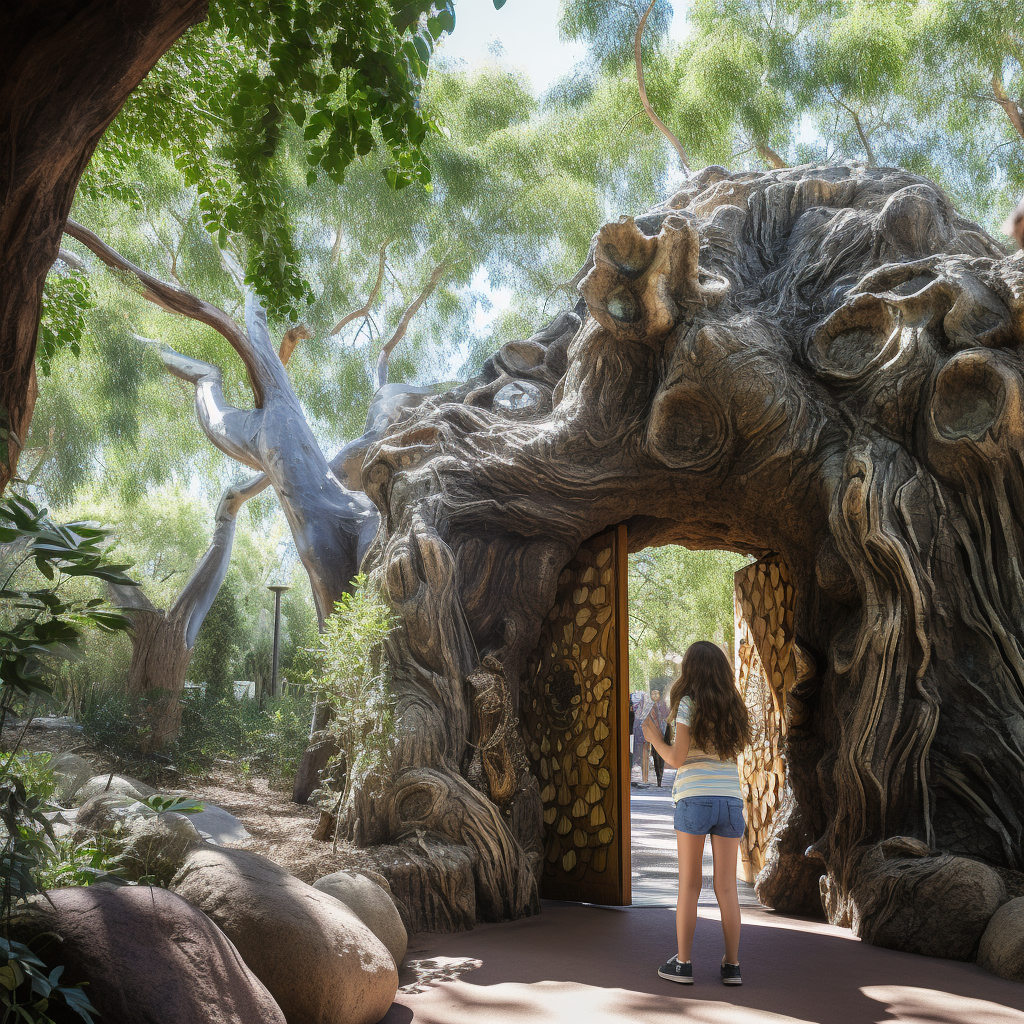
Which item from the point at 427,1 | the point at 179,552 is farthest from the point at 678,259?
the point at 179,552

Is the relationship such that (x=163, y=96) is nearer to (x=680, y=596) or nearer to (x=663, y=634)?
(x=680, y=596)

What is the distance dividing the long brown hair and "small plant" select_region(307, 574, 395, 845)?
2.03 m

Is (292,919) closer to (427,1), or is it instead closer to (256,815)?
(427,1)

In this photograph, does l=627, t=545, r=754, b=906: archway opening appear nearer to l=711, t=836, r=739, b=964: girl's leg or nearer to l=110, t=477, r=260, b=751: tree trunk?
l=711, t=836, r=739, b=964: girl's leg

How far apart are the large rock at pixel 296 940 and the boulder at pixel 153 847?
37cm

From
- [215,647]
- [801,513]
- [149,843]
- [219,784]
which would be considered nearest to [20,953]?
[149,843]

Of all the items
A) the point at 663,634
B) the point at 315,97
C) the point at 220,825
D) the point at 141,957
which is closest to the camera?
the point at 141,957

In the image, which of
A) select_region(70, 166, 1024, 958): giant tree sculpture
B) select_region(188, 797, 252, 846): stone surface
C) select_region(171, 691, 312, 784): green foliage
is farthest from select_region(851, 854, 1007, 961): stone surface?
Result: select_region(171, 691, 312, 784): green foliage

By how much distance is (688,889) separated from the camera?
3.75 m

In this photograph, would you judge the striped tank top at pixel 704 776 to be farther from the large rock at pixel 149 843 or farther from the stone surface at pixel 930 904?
the large rock at pixel 149 843

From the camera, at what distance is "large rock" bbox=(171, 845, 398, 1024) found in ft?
9.98

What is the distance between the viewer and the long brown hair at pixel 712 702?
382 centimetres

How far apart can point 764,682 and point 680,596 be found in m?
9.59

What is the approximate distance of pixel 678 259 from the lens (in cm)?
566
